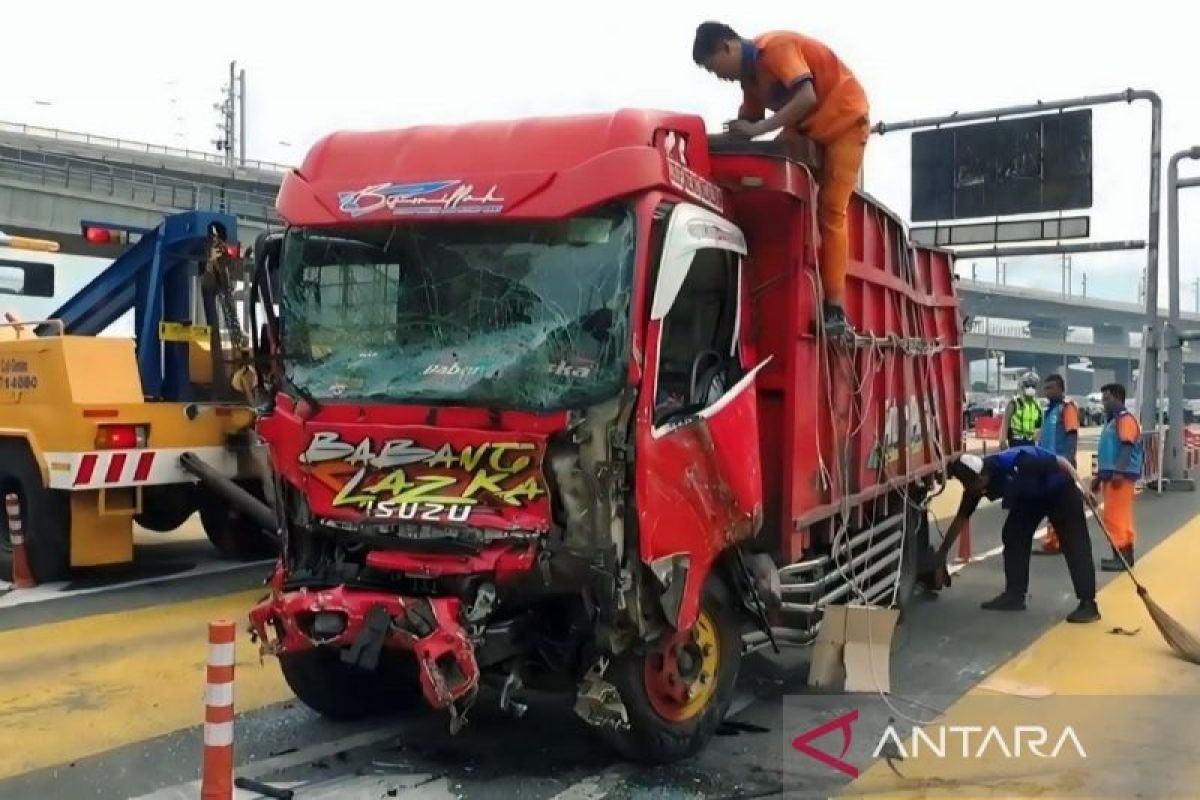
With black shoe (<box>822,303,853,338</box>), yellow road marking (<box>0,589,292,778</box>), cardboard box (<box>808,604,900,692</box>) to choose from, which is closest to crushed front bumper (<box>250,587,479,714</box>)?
yellow road marking (<box>0,589,292,778</box>)

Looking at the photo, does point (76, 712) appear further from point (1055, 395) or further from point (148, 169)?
point (148, 169)

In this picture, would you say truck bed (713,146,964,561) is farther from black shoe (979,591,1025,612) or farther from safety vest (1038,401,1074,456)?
safety vest (1038,401,1074,456)

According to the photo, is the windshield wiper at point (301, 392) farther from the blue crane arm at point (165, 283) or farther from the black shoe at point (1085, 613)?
the black shoe at point (1085, 613)

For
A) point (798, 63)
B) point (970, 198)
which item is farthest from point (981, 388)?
point (798, 63)

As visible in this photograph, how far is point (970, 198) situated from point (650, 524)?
17.1 metres

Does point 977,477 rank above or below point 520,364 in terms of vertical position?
below

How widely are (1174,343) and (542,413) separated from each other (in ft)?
60.6

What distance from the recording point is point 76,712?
229 inches

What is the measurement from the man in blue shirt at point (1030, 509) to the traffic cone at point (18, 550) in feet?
23.6

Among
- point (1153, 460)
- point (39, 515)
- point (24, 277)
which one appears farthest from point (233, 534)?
point (1153, 460)

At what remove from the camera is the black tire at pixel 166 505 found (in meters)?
9.62

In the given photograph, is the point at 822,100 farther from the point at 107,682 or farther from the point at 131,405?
the point at 131,405

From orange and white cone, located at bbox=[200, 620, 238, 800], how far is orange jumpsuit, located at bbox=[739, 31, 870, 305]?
3.34 meters

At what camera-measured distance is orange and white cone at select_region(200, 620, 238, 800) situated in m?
3.96
